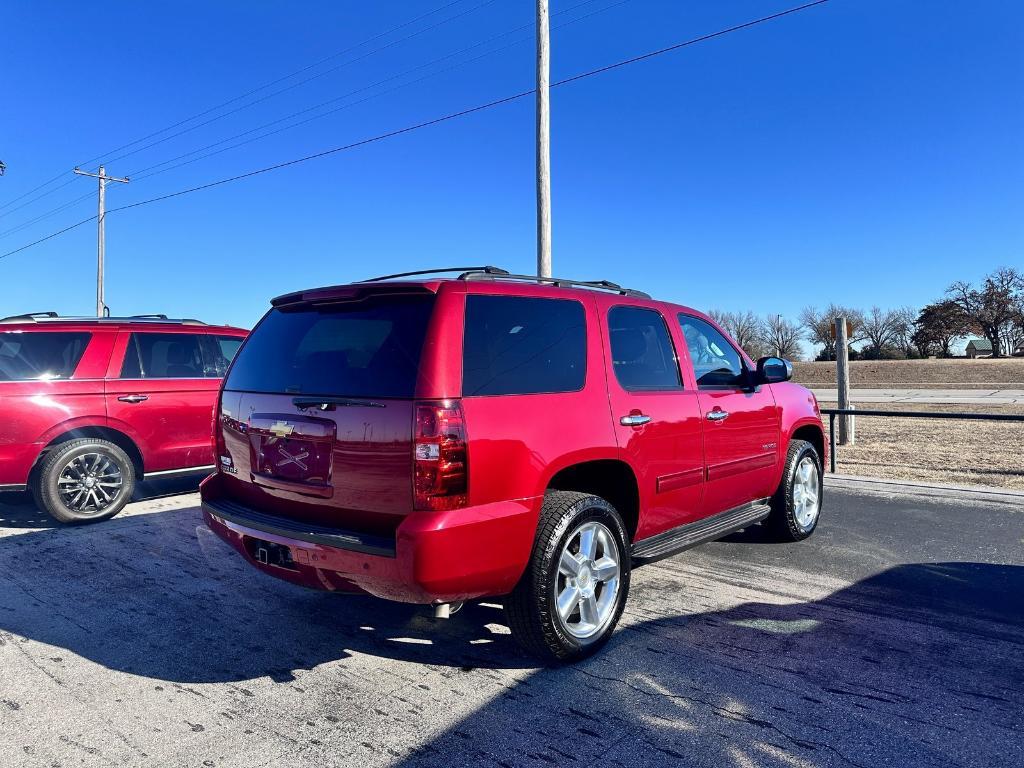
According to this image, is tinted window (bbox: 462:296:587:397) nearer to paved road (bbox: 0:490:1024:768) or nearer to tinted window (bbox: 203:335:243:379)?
paved road (bbox: 0:490:1024:768)

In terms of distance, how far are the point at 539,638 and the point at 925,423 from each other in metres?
15.4

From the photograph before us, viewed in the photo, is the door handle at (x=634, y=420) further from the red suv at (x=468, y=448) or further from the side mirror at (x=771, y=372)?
the side mirror at (x=771, y=372)

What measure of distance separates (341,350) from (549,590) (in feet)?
4.81

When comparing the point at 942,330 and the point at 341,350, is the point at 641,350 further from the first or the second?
the point at 942,330

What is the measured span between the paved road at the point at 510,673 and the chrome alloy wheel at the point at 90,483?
137 centimetres

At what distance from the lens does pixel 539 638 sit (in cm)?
317

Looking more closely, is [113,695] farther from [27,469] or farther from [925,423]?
[925,423]

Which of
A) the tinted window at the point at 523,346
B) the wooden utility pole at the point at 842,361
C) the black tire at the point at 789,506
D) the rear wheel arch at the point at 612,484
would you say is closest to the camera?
the tinted window at the point at 523,346

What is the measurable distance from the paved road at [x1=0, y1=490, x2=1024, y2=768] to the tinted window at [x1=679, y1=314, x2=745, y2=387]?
132cm

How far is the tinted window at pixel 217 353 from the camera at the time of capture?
733 centimetres

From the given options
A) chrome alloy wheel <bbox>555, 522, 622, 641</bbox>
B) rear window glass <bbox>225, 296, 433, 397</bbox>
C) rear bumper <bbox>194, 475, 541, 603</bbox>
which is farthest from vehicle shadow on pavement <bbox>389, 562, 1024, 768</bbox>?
rear window glass <bbox>225, 296, 433, 397</bbox>

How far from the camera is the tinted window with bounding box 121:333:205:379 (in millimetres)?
6738

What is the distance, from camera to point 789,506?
17.7ft

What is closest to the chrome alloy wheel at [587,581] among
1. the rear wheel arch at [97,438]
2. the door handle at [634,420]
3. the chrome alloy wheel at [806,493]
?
the door handle at [634,420]
